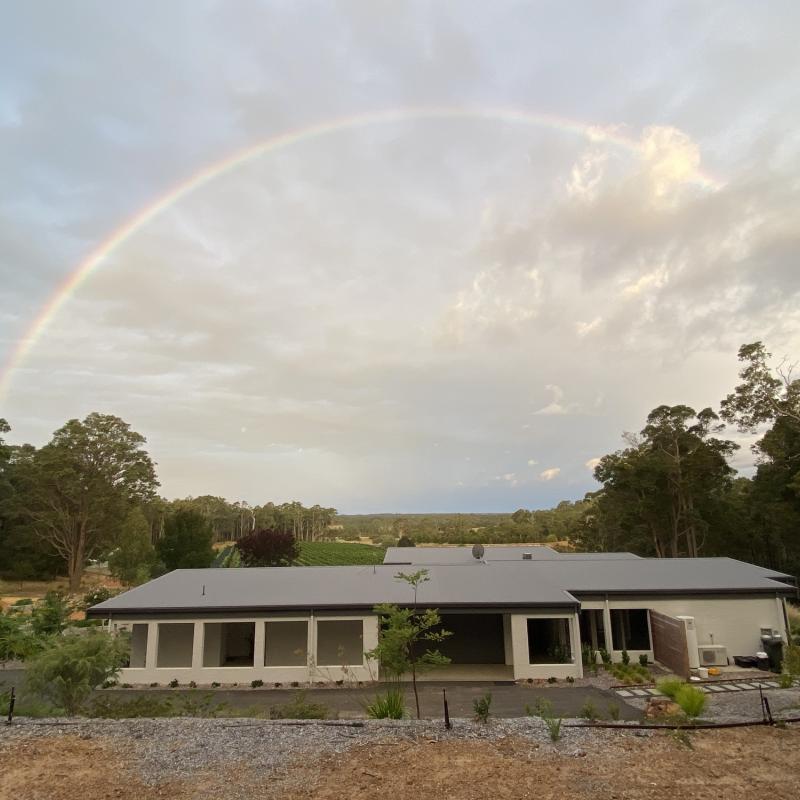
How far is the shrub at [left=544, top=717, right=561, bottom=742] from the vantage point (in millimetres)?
8727

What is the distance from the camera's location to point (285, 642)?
20094 mm

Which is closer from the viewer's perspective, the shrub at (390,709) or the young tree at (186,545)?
the shrub at (390,709)

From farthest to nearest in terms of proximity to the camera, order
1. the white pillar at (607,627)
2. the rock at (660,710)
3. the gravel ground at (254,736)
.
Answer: the white pillar at (607,627) → the rock at (660,710) → the gravel ground at (254,736)

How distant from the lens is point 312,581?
22531 millimetres

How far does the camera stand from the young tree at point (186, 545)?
4275 cm

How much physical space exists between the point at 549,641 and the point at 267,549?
29199 mm

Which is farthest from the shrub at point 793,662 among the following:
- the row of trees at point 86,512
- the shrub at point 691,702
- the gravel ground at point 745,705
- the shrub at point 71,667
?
the row of trees at point 86,512

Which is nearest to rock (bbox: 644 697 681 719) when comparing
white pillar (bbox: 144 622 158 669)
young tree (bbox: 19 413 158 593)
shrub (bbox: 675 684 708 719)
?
shrub (bbox: 675 684 708 719)

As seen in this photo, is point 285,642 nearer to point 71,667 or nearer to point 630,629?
point 71,667

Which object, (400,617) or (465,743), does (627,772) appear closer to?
(465,743)

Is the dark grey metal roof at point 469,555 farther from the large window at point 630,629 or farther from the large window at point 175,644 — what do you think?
the large window at point 175,644

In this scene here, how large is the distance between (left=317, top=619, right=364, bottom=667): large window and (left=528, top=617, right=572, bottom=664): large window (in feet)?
20.0

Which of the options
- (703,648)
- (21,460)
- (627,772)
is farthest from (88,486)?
(627,772)

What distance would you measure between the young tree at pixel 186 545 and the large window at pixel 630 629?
1278 inches
